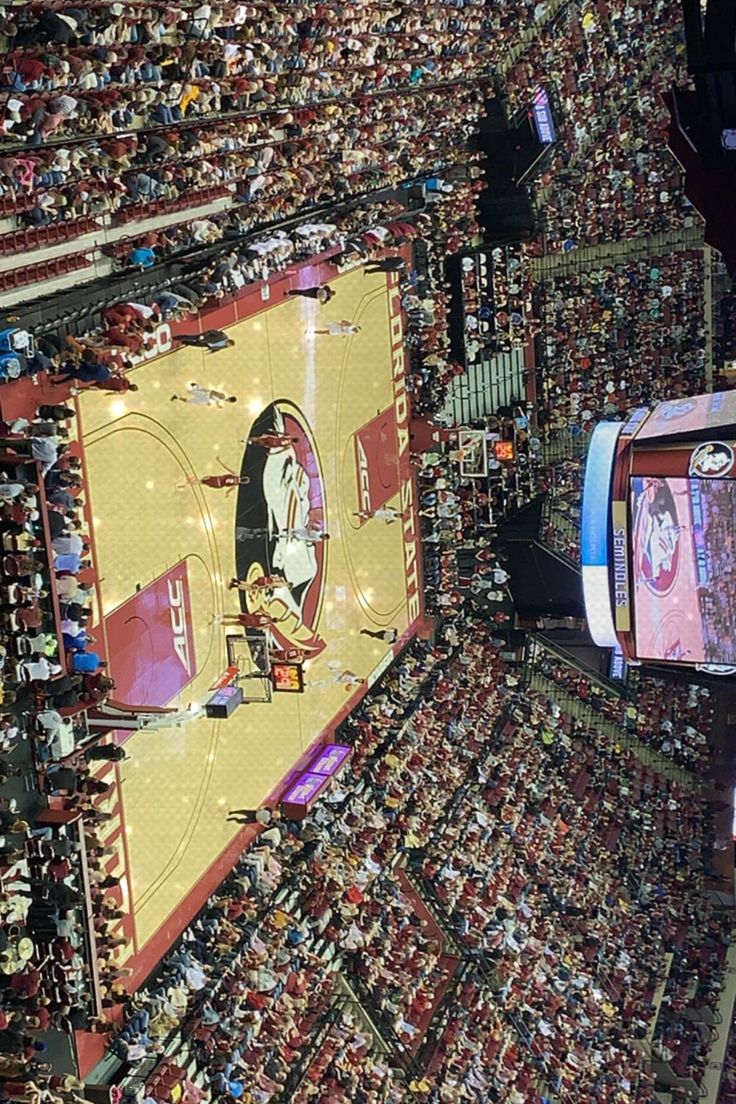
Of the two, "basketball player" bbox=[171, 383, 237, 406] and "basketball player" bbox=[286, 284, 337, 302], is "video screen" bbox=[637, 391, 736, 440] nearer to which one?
"basketball player" bbox=[171, 383, 237, 406]

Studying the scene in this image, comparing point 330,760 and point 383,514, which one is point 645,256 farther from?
point 330,760

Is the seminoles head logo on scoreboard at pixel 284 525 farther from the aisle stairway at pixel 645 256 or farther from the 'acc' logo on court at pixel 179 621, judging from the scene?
the aisle stairway at pixel 645 256

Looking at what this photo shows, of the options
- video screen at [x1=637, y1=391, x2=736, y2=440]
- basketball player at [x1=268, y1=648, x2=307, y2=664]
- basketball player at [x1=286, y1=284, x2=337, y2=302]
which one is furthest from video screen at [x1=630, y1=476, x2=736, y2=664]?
basketball player at [x1=286, y1=284, x2=337, y2=302]

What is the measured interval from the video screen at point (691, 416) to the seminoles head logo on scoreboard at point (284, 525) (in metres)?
5.08

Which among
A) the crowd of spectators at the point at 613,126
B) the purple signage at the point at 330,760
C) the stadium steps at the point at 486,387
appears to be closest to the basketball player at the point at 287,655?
the purple signage at the point at 330,760

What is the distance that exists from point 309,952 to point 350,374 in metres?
8.93

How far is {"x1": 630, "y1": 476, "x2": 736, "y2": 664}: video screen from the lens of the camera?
12.6 metres

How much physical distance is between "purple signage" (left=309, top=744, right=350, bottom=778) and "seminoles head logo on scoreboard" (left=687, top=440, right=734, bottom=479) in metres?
6.57

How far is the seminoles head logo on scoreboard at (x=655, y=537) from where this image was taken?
42.1ft

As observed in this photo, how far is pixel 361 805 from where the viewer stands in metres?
16.2

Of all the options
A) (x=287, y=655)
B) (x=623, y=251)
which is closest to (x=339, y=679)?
(x=287, y=655)

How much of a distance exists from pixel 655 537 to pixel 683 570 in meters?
0.53

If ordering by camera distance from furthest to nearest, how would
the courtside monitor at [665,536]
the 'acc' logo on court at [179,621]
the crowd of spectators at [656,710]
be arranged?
the crowd of spectators at [656,710]
the courtside monitor at [665,536]
the 'acc' logo on court at [179,621]

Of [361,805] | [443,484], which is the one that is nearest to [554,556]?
[443,484]
